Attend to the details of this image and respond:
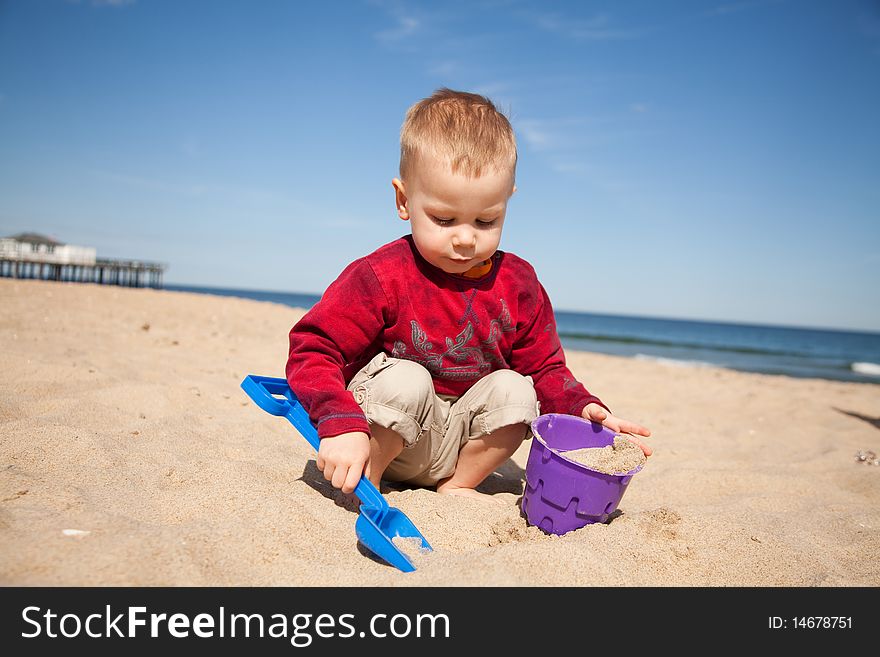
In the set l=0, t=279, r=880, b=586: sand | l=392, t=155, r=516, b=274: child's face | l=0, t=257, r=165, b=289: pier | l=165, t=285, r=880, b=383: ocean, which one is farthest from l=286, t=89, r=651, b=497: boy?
l=0, t=257, r=165, b=289: pier

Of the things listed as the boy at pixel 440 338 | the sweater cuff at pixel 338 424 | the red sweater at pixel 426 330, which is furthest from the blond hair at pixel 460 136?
the sweater cuff at pixel 338 424

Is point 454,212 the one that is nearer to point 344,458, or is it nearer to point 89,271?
point 344,458

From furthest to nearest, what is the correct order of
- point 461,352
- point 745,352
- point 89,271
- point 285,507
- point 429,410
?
point 89,271 → point 745,352 → point 461,352 → point 429,410 → point 285,507

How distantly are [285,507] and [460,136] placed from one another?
4.36 ft

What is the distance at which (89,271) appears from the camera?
1286 inches

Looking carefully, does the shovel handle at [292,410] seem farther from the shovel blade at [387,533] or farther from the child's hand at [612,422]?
the child's hand at [612,422]

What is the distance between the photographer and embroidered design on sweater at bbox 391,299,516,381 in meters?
2.06

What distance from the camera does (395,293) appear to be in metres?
2.02

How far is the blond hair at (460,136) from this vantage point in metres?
1.84

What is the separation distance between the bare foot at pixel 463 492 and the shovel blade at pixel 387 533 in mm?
512

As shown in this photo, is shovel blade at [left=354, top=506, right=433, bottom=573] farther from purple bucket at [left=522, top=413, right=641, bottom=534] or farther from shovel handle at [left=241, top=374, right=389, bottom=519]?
purple bucket at [left=522, top=413, right=641, bottom=534]

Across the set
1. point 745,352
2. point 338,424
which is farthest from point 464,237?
point 745,352

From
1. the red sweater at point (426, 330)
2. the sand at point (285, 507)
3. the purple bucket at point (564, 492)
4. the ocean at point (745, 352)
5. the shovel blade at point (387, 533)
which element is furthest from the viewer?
the ocean at point (745, 352)
